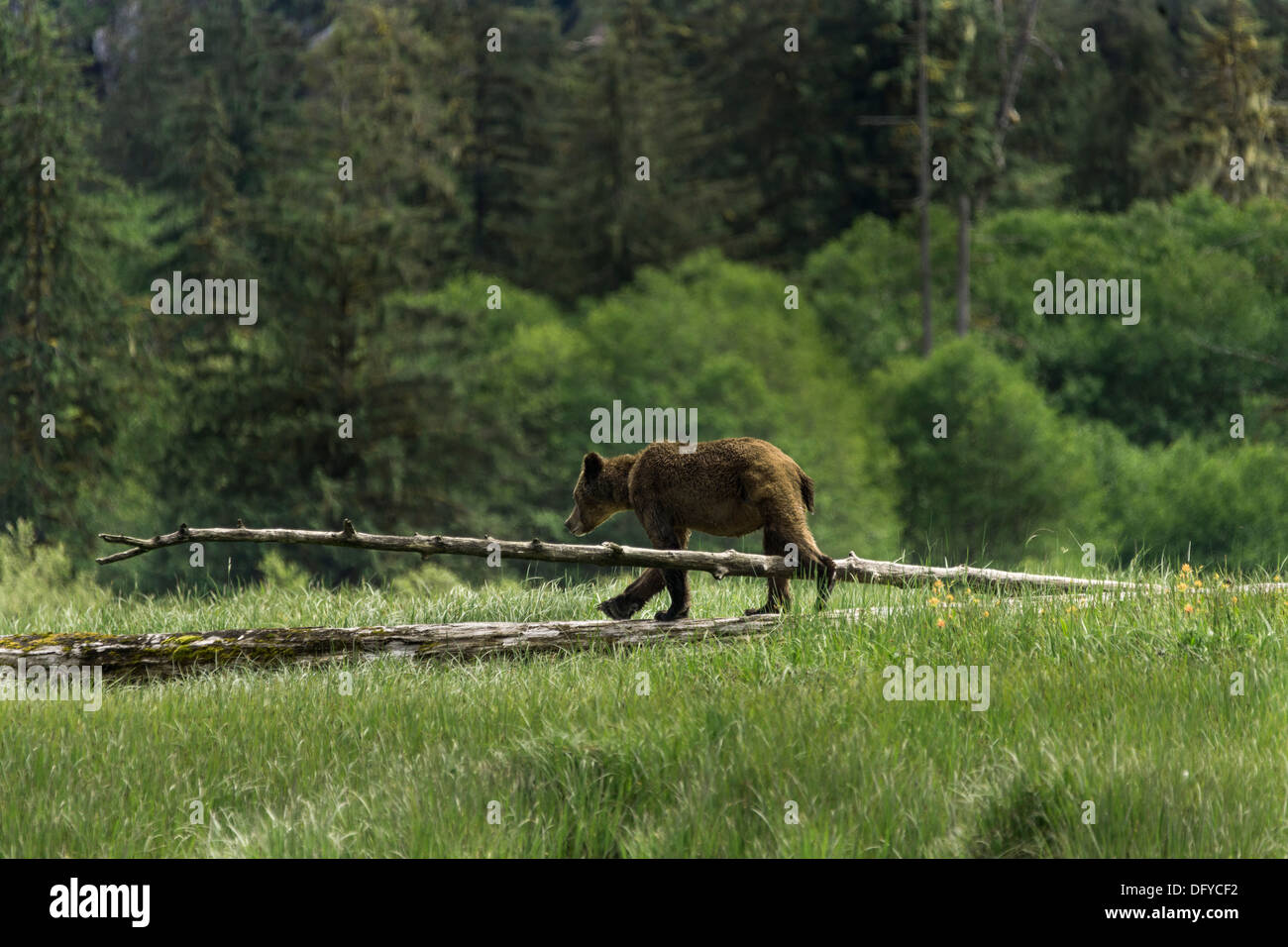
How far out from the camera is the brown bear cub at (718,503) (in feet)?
28.4

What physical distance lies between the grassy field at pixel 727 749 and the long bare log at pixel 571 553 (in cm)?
46

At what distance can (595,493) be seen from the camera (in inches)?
376

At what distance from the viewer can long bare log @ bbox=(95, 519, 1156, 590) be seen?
7867 mm

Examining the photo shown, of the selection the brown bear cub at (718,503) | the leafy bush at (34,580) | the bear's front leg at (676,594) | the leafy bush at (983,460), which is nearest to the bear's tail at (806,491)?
the brown bear cub at (718,503)

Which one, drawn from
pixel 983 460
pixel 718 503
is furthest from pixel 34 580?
pixel 983 460

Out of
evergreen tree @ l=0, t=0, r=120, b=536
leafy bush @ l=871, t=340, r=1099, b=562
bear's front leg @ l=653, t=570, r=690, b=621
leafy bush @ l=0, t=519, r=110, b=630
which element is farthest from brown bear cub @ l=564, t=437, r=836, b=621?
leafy bush @ l=871, t=340, r=1099, b=562

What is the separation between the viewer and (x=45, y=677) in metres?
8.43

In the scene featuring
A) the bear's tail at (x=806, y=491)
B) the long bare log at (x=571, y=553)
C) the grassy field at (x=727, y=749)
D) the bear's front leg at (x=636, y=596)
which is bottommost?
the grassy field at (x=727, y=749)

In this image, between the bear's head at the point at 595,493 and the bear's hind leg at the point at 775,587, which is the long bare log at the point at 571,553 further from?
the bear's head at the point at 595,493

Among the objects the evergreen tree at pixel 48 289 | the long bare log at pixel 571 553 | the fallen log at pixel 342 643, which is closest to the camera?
the long bare log at pixel 571 553

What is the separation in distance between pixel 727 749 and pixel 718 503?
289cm

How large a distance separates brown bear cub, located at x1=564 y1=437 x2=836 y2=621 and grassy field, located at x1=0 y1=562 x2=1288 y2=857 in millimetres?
479

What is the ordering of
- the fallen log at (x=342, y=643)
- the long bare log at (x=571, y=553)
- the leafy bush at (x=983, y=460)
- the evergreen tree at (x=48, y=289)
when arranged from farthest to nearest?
the leafy bush at (x=983, y=460) < the evergreen tree at (x=48, y=289) < the fallen log at (x=342, y=643) < the long bare log at (x=571, y=553)

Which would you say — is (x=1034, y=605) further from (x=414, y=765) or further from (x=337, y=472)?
(x=337, y=472)
